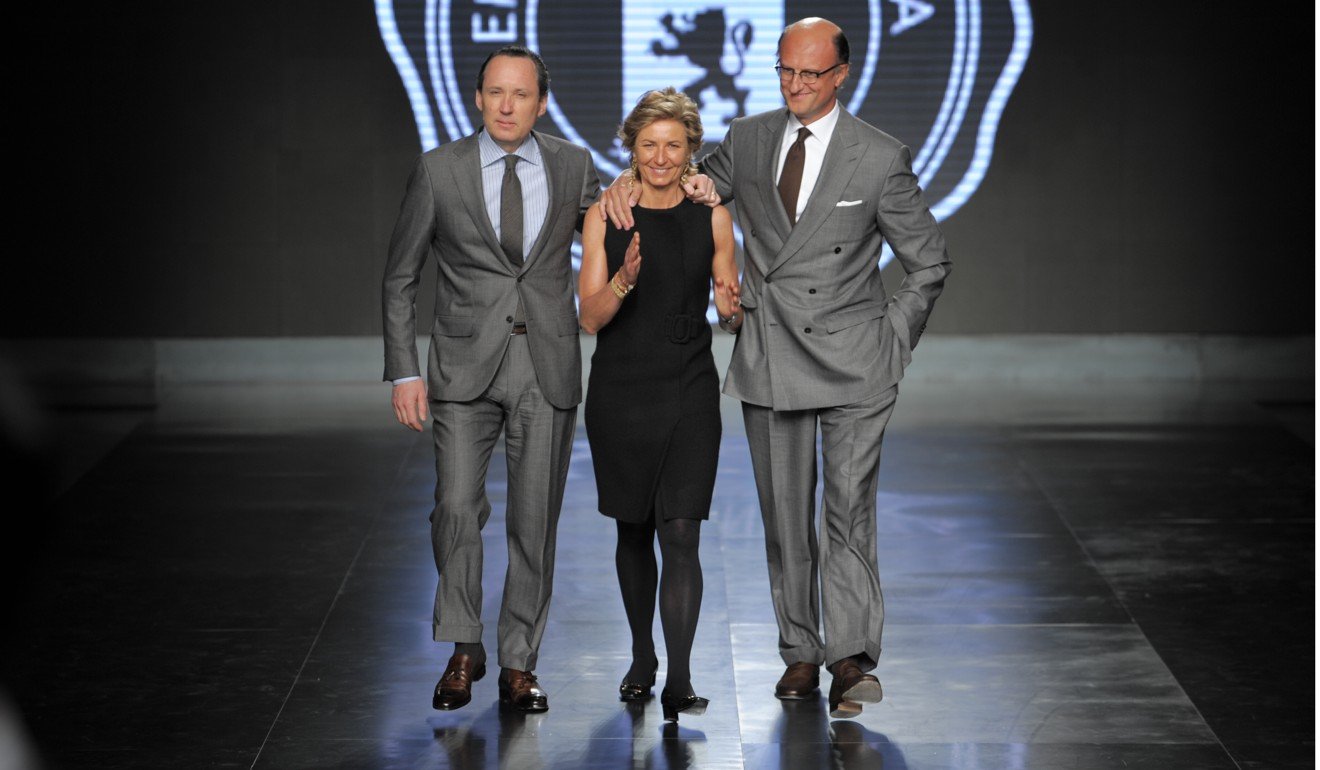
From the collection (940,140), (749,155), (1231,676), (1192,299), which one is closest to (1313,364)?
(1192,299)

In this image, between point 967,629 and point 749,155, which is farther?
point 967,629

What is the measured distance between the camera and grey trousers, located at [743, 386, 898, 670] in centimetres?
400

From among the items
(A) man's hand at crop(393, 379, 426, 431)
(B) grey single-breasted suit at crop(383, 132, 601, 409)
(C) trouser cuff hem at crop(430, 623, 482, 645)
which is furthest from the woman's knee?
(A) man's hand at crop(393, 379, 426, 431)

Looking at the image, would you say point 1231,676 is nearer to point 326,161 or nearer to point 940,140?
point 940,140

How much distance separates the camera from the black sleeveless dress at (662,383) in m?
3.83

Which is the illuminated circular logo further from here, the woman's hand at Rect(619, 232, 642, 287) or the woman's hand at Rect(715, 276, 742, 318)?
the woman's hand at Rect(619, 232, 642, 287)

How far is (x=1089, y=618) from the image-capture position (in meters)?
4.83

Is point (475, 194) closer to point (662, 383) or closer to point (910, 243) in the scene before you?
point (662, 383)

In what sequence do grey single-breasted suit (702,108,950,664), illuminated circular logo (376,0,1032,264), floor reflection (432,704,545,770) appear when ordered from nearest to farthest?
floor reflection (432,704,545,770) < grey single-breasted suit (702,108,950,664) < illuminated circular logo (376,0,1032,264)

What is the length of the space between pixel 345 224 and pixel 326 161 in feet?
1.12

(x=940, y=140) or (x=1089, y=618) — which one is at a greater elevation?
(x=940, y=140)

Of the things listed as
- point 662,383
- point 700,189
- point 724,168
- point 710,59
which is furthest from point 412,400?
point 710,59

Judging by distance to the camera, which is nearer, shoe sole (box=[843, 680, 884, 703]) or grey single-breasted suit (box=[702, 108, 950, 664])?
shoe sole (box=[843, 680, 884, 703])

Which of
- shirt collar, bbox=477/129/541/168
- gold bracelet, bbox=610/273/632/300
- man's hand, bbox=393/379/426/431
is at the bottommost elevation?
man's hand, bbox=393/379/426/431
